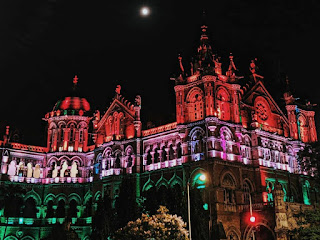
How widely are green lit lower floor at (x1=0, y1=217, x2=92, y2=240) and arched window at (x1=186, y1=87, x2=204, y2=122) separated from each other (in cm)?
2317

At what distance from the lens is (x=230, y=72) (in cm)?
5694

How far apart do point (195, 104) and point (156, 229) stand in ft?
82.7

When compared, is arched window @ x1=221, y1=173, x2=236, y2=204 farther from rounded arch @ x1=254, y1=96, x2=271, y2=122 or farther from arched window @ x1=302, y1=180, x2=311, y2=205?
arched window @ x1=302, y1=180, x2=311, y2=205

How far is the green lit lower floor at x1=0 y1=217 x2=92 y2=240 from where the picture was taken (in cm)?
6019

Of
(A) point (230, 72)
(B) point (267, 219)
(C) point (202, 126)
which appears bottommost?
(B) point (267, 219)

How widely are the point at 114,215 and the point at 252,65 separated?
3140 centimetres

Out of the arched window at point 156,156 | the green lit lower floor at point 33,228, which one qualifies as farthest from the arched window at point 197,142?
the green lit lower floor at point 33,228

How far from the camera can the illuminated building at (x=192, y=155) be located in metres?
50.3

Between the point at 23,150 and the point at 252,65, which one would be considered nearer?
the point at 252,65

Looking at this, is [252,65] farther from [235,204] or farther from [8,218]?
[8,218]

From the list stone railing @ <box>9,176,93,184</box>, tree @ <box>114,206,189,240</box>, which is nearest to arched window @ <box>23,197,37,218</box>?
stone railing @ <box>9,176,93,184</box>

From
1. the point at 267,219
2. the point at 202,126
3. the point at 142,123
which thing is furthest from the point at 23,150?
the point at 267,219

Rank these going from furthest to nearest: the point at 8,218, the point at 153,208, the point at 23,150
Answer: the point at 23,150 < the point at 8,218 < the point at 153,208

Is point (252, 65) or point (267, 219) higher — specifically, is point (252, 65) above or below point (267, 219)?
above
